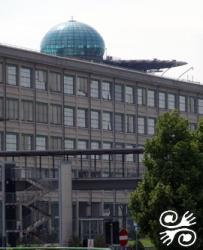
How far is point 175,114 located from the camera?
6788 cm

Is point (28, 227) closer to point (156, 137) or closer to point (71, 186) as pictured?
point (71, 186)

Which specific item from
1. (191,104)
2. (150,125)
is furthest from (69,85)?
(191,104)

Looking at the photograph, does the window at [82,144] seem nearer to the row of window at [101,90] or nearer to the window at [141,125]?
the row of window at [101,90]

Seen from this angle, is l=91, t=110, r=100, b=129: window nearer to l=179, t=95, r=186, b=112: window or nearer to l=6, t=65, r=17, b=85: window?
l=6, t=65, r=17, b=85: window

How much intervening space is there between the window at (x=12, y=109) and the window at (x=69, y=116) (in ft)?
32.5

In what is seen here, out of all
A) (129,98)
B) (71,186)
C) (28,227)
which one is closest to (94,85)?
(129,98)

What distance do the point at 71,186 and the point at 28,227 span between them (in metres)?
15.3

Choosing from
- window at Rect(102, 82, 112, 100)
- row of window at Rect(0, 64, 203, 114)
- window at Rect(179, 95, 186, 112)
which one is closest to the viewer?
row of window at Rect(0, 64, 203, 114)

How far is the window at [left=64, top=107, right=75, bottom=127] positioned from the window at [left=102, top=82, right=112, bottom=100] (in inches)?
285

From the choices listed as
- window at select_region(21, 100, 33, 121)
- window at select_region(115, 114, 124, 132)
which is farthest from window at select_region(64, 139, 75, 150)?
window at select_region(115, 114, 124, 132)

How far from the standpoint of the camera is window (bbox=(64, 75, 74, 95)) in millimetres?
146625

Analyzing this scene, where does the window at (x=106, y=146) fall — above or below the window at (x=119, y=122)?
below

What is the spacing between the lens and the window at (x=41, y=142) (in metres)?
141

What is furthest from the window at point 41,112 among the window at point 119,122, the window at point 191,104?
the window at point 191,104
